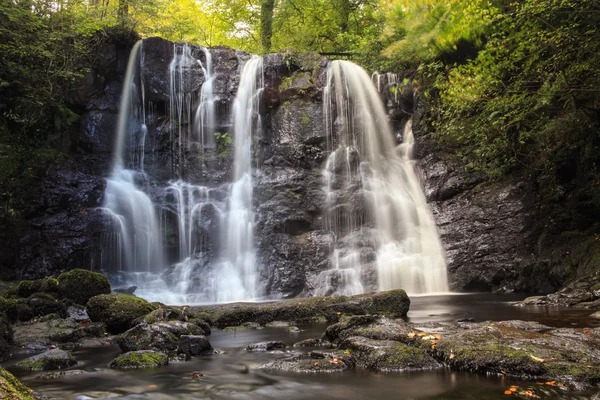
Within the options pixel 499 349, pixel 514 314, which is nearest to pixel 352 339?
pixel 499 349

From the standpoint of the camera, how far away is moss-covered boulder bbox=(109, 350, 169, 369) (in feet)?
19.6

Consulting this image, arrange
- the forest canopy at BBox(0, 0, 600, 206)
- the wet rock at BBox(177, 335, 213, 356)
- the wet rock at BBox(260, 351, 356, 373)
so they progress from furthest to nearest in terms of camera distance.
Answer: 1. the forest canopy at BBox(0, 0, 600, 206)
2. the wet rock at BBox(177, 335, 213, 356)
3. the wet rock at BBox(260, 351, 356, 373)

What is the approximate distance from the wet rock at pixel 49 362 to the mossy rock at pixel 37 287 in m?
4.87

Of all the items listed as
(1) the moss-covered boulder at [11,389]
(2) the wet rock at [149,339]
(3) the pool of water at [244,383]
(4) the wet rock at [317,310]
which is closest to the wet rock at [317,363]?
(3) the pool of water at [244,383]

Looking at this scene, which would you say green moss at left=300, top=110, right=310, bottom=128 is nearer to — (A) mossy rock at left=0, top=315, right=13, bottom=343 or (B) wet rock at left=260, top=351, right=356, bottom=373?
(A) mossy rock at left=0, top=315, right=13, bottom=343

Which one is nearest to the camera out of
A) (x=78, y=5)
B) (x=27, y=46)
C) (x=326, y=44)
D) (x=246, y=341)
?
(x=246, y=341)

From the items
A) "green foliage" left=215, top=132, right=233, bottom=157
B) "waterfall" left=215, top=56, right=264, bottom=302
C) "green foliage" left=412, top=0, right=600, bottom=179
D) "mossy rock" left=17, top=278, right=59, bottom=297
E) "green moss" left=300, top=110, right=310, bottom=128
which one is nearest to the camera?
"green foliage" left=412, top=0, right=600, bottom=179

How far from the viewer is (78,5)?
704 inches

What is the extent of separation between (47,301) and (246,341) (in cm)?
494

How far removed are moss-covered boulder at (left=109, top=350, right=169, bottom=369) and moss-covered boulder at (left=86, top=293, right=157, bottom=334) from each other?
2612mm

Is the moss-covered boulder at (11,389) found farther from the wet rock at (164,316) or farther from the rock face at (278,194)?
the rock face at (278,194)

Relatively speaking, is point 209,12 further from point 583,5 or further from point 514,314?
point 514,314

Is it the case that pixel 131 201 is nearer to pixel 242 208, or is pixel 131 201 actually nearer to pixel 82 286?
pixel 242 208

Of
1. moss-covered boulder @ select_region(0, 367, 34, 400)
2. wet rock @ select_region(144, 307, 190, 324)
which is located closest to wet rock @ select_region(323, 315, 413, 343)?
wet rock @ select_region(144, 307, 190, 324)
